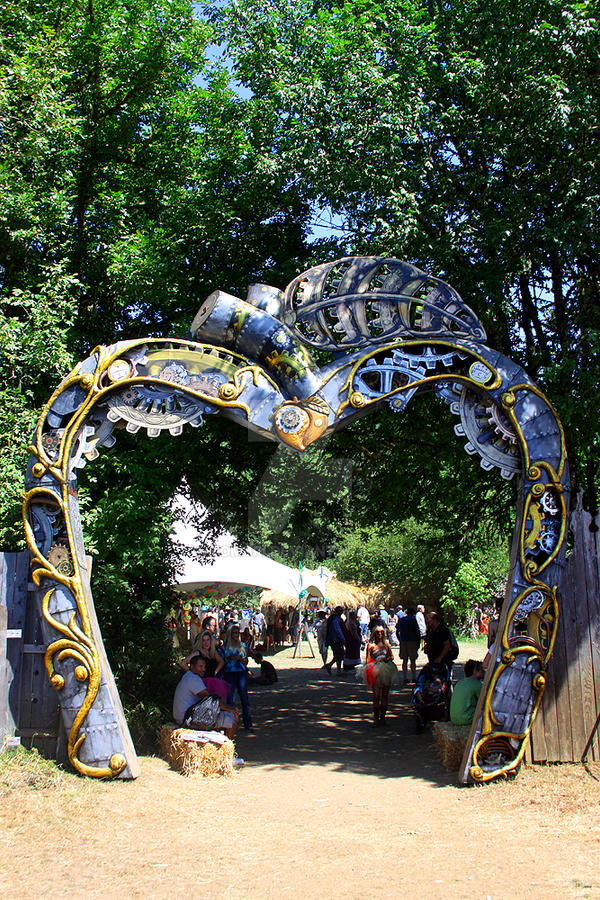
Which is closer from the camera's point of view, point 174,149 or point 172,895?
point 172,895

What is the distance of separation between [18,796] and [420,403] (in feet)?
24.2

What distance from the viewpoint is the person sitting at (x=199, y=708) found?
29.8ft

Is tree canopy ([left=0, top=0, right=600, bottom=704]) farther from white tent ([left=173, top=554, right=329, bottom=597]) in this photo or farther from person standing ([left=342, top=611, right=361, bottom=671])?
person standing ([left=342, top=611, right=361, bottom=671])

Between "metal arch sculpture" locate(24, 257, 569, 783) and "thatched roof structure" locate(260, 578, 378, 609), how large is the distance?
→ 22846 mm

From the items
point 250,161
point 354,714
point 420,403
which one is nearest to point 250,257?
point 250,161

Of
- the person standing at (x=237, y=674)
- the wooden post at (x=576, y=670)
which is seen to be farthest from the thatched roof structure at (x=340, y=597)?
the wooden post at (x=576, y=670)

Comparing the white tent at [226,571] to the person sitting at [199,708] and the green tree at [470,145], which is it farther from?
the green tree at [470,145]

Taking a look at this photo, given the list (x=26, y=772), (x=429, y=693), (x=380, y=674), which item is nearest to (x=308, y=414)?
(x=26, y=772)

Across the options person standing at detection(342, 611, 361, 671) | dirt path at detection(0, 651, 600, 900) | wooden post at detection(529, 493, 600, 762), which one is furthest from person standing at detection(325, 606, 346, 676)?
wooden post at detection(529, 493, 600, 762)

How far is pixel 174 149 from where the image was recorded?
13641 mm

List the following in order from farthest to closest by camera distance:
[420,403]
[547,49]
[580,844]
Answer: [420,403] → [547,49] → [580,844]

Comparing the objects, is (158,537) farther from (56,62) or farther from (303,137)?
(56,62)

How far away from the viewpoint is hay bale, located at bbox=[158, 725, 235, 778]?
28.0 feet

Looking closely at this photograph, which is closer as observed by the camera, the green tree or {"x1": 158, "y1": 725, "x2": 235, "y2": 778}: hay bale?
{"x1": 158, "y1": 725, "x2": 235, "y2": 778}: hay bale
